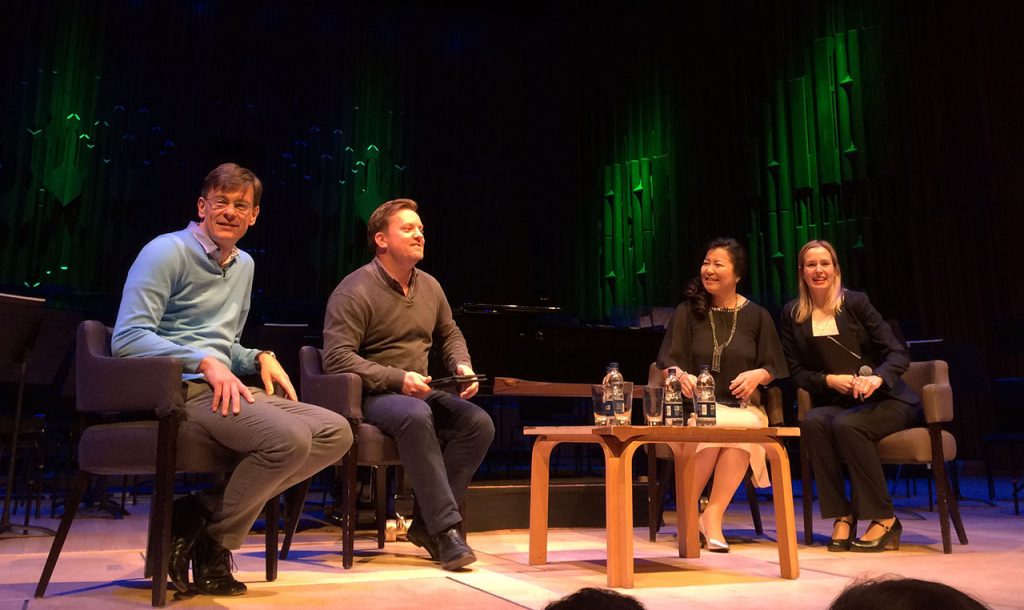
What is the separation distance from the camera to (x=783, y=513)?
2803 millimetres

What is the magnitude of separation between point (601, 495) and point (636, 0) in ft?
20.9

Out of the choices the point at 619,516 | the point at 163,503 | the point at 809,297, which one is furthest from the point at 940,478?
the point at 163,503

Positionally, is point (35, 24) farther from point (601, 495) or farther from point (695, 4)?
point (601, 495)

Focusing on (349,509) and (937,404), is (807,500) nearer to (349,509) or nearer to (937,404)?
(937,404)

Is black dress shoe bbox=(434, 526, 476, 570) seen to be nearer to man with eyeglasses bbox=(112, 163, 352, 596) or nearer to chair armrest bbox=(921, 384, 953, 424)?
man with eyeglasses bbox=(112, 163, 352, 596)

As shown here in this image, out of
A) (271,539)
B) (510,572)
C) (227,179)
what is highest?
(227,179)

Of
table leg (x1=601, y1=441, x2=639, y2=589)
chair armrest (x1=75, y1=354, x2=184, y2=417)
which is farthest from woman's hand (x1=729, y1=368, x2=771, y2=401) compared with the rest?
chair armrest (x1=75, y1=354, x2=184, y2=417)

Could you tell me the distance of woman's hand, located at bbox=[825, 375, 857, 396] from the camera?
11.6 ft

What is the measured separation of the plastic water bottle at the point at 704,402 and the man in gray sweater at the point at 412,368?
72 cm

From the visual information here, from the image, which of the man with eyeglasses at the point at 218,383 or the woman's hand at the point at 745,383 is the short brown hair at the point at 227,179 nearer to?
the man with eyeglasses at the point at 218,383

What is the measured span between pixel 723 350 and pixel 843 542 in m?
0.87

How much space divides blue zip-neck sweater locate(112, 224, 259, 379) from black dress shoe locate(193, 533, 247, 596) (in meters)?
0.46

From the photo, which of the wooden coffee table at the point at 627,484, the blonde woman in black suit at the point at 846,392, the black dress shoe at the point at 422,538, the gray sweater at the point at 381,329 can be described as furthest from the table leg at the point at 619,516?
the blonde woman in black suit at the point at 846,392

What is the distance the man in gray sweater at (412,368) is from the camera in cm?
292
